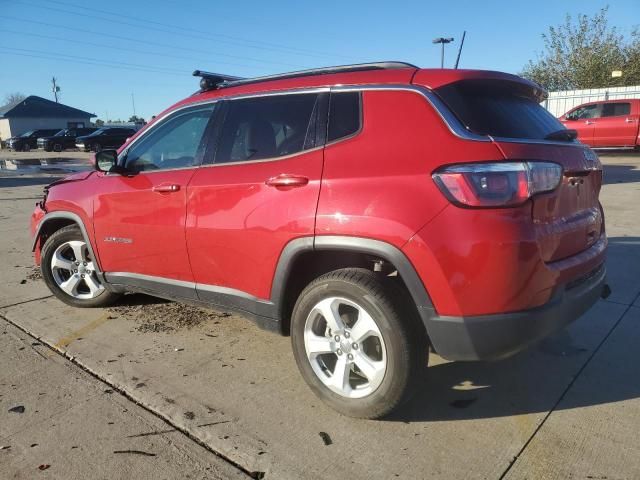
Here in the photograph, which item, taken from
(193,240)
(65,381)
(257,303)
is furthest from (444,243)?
(65,381)

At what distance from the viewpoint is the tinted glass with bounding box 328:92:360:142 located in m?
2.73

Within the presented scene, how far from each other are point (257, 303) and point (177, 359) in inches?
33.8

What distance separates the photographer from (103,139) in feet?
109

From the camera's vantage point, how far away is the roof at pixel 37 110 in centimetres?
5534

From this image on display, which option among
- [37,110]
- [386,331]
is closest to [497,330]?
[386,331]

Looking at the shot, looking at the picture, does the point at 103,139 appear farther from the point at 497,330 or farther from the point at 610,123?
the point at 497,330

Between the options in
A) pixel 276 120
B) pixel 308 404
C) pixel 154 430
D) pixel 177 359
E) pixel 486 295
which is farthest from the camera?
pixel 177 359

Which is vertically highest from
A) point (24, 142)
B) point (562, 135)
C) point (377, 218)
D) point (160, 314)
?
point (24, 142)

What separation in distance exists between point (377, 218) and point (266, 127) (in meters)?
1.12

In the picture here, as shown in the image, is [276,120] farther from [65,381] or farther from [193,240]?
[65,381]

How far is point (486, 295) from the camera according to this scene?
2281mm

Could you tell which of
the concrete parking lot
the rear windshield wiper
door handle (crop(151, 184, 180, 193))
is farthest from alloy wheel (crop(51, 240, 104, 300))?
the rear windshield wiper

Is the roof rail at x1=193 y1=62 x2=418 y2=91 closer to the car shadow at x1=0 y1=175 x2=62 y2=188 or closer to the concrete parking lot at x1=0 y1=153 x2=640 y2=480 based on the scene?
the concrete parking lot at x1=0 y1=153 x2=640 y2=480

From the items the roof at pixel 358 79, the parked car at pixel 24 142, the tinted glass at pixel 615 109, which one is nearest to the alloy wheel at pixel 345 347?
the roof at pixel 358 79
